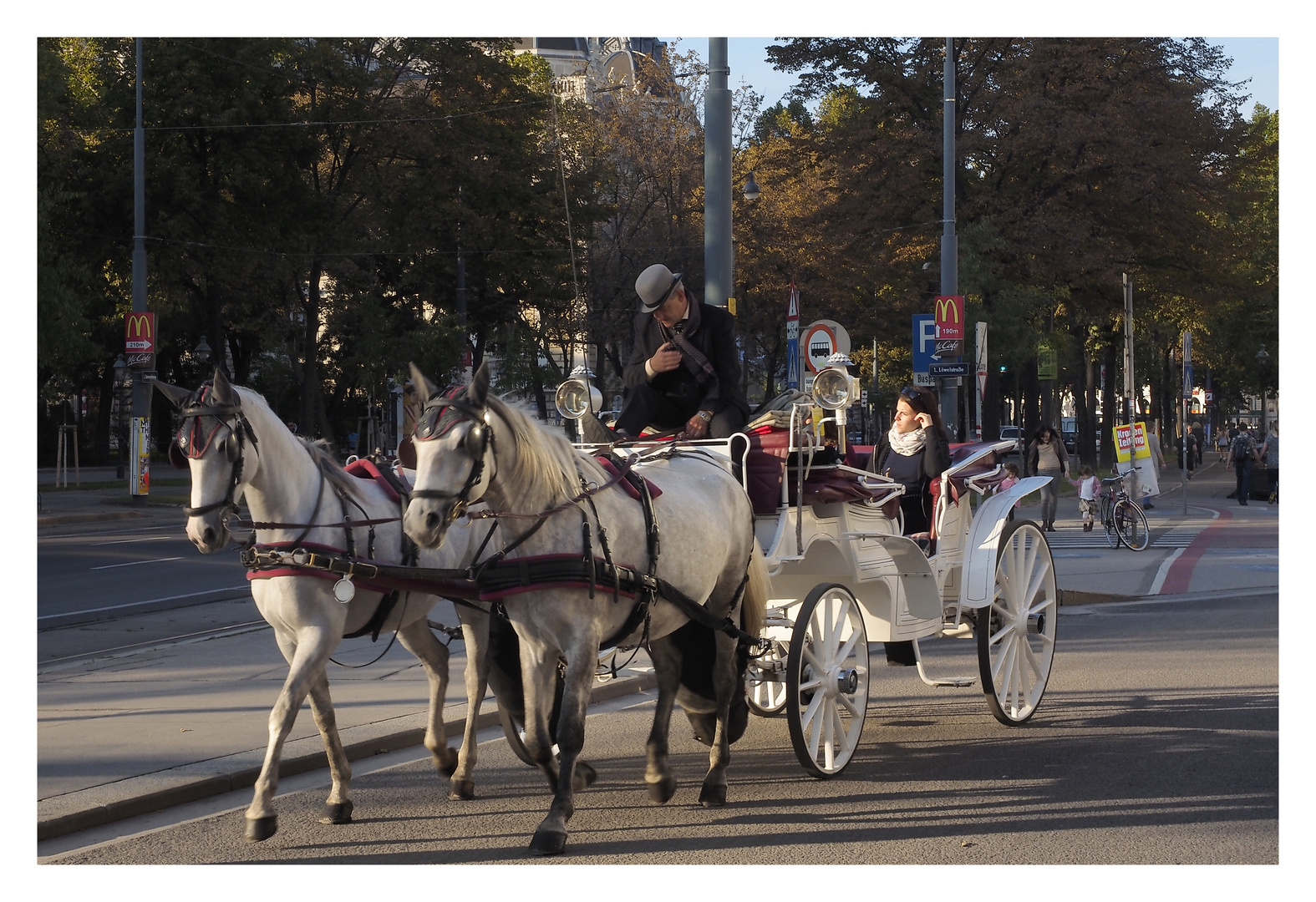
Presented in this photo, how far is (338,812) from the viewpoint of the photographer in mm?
6227

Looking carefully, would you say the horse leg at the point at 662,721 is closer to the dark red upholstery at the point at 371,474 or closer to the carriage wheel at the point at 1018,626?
the dark red upholstery at the point at 371,474

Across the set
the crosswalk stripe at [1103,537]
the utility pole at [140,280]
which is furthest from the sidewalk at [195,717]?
the utility pole at [140,280]

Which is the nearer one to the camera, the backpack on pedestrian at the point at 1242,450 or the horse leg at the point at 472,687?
the horse leg at the point at 472,687

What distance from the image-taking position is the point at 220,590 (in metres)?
15.7

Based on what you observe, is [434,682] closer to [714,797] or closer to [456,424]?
[714,797]

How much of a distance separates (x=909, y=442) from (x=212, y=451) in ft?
15.6

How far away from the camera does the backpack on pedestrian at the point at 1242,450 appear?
33594 mm

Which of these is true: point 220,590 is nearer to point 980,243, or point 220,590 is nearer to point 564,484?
point 564,484

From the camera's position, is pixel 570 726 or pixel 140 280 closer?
pixel 570 726

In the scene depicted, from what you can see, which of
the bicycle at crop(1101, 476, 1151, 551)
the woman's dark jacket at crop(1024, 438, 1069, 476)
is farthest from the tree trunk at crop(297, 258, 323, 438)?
the bicycle at crop(1101, 476, 1151, 551)

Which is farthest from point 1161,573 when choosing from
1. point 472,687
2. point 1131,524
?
point 472,687

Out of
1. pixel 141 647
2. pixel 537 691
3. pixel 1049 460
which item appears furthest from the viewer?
pixel 1049 460

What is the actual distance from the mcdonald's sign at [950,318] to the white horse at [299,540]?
46.5 ft

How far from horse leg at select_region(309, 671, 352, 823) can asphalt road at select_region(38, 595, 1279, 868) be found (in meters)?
0.07
